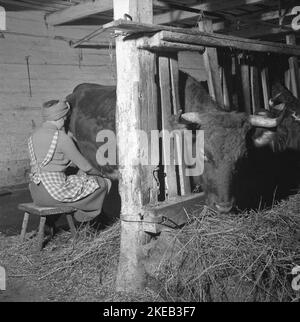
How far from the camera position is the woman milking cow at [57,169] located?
5.35 m

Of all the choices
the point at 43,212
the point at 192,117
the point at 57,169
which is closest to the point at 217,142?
the point at 192,117

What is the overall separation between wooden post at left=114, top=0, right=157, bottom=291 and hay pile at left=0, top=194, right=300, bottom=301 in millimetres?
170

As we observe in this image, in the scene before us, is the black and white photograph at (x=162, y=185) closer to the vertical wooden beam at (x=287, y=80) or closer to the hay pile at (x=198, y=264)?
the hay pile at (x=198, y=264)

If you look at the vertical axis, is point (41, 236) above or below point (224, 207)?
below

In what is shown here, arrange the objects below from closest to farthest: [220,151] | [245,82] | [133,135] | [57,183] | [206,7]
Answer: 1. [133,135]
2. [220,151]
3. [57,183]
4. [245,82]
5. [206,7]

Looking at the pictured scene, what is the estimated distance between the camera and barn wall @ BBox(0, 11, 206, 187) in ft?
28.0

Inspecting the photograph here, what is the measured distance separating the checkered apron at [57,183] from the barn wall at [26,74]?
347 centimetres

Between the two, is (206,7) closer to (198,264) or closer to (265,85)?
(265,85)

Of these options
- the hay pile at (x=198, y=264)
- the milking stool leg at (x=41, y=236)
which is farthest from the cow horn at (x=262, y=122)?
the milking stool leg at (x=41, y=236)

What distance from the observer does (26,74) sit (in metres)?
8.78

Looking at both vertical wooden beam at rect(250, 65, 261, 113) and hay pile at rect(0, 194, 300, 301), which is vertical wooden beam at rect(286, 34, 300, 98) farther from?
hay pile at rect(0, 194, 300, 301)

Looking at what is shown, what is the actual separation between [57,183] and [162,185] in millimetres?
1412

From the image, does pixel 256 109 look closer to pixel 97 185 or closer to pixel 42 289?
pixel 97 185

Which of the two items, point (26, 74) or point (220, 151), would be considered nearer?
point (220, 151)
